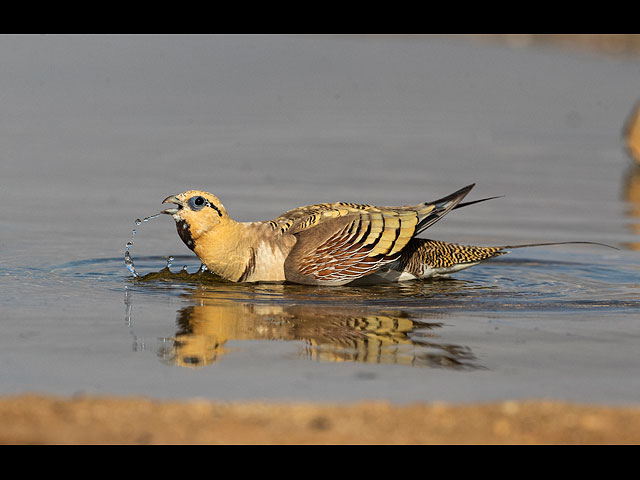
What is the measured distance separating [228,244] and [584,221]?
458 cm

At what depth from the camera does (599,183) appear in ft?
50.5

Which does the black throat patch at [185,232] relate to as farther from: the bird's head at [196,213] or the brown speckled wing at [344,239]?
the brown speckled wing at [344,239]

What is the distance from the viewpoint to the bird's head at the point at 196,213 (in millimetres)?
10016

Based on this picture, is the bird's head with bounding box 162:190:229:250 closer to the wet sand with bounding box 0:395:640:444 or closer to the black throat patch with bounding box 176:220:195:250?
the black throat patch with bounding box 176:220:195:250

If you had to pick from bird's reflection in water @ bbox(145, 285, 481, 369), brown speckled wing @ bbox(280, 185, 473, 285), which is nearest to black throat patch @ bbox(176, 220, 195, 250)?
bird's reflection in water @ bbox(145, 285, 481, 369)

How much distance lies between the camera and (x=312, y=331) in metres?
8.50

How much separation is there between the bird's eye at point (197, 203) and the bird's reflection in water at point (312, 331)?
701 millimetres

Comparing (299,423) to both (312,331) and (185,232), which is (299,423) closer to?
(312,331)

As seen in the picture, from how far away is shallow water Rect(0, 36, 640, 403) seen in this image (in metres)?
7.54

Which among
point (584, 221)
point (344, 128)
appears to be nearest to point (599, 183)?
point (584, 221)

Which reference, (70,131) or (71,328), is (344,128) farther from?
(71,328)

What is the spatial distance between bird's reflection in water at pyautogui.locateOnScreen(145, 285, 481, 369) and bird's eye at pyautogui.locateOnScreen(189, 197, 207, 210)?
27.6 inches

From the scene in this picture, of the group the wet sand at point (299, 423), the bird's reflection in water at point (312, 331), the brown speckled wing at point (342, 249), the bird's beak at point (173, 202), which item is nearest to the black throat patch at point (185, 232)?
the bird's beak at point (173, 202)

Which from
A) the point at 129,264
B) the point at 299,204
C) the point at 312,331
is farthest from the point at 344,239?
the point at 299,204
